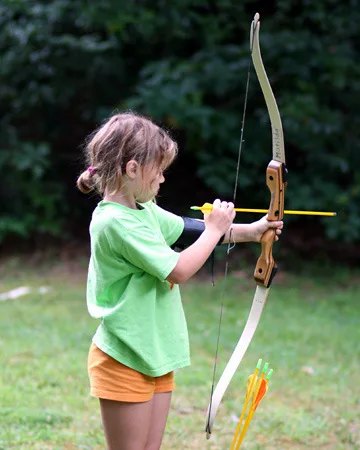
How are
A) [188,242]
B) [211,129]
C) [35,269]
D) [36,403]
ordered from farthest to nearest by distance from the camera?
[35,269]
[211,129]
[36,403]
[188,242]

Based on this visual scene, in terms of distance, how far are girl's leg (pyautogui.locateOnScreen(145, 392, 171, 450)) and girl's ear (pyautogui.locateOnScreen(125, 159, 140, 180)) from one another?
2.01ft

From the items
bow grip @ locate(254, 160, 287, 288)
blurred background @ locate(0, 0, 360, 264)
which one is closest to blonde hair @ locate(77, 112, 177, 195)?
bow grip @ locate(254, 160, 287, 288)

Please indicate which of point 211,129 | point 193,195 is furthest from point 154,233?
point 193,195

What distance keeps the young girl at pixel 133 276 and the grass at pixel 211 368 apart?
1.09 m

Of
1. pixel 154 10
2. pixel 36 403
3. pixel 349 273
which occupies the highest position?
pixel 154 10

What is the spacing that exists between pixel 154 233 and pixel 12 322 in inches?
138

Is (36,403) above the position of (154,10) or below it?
below

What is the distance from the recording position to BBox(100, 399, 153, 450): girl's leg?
202cm

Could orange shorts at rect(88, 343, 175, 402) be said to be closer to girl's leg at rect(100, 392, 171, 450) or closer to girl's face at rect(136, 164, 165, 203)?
girl's leg at rect(100, 392, 171, 450)

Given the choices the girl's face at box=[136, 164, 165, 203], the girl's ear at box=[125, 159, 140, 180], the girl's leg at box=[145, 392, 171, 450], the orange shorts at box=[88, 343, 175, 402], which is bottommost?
the girl's leg at box=[145, 392, 171, 450]

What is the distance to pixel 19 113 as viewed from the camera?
795cm

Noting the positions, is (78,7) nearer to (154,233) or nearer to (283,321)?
(283,321)

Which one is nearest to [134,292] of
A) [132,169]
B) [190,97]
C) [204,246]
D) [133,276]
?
[133,276]

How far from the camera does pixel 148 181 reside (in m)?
2.03
